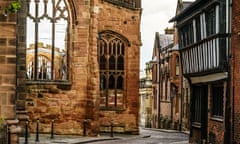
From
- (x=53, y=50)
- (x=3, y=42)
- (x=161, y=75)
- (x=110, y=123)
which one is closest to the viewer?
(x=3, y=42)

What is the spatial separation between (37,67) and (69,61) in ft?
5.00

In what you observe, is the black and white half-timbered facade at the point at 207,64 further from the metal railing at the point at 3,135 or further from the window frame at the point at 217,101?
the metal railing at the point at 3,135

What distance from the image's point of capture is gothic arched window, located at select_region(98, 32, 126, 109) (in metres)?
32.6

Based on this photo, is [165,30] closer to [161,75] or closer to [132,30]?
[161,75]

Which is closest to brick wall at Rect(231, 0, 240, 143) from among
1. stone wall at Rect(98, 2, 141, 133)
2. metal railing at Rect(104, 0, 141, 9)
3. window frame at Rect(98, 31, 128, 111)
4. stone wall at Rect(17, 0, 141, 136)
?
stone wall at Rect(17, 0, 141, 136)

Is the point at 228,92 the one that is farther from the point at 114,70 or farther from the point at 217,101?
the point at 114,70

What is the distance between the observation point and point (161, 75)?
5450 centimetres

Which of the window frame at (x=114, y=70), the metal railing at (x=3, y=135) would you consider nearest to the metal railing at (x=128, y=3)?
the window frame at (x=114, y=70)

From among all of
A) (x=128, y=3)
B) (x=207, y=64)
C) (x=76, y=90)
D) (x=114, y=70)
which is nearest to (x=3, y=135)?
(x=207, y=64)

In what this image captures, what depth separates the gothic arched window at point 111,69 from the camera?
3259cm

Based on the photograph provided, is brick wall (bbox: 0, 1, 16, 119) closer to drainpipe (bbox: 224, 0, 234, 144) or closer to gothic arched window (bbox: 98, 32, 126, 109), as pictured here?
drainpipe (bbox: 224, 0, 234, 144)

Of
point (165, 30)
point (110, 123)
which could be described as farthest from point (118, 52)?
point (165, 30)

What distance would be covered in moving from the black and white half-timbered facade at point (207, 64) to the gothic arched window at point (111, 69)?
4297 mm

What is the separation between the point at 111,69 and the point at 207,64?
32.6 ft
